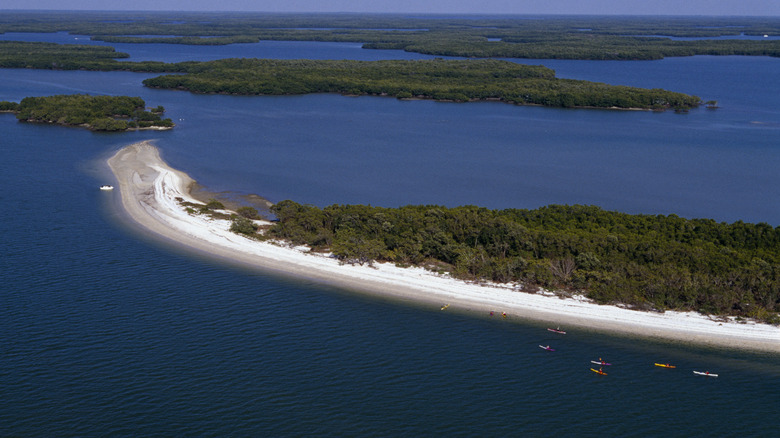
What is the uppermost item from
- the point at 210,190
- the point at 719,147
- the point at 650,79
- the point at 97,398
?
the point at 650,79

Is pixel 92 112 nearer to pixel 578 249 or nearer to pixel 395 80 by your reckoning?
pixel 395 80

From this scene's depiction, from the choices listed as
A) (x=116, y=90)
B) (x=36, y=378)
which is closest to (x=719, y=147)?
(x=36, y=378)

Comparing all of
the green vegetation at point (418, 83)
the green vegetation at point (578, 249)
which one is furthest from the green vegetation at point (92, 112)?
the green vegetation at point (578, 249)

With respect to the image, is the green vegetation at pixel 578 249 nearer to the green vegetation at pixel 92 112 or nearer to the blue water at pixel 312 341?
the blue water at pixel 312 341

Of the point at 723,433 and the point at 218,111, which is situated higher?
the point at 218,111

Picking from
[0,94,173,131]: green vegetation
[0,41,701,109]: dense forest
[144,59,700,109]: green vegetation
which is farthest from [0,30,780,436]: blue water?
[0,41,701,109]: dense forest

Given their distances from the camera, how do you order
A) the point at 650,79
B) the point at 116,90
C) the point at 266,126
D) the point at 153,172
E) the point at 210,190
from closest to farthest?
the point at 210,190, the point at 153,172, the point at 266,126, the point at 116,90, the point at 650,79

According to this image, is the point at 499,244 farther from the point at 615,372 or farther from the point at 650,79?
the point at 650,79

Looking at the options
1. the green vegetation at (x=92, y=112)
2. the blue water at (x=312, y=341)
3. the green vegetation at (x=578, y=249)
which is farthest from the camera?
the green vegetation at (x=92, y=112)
